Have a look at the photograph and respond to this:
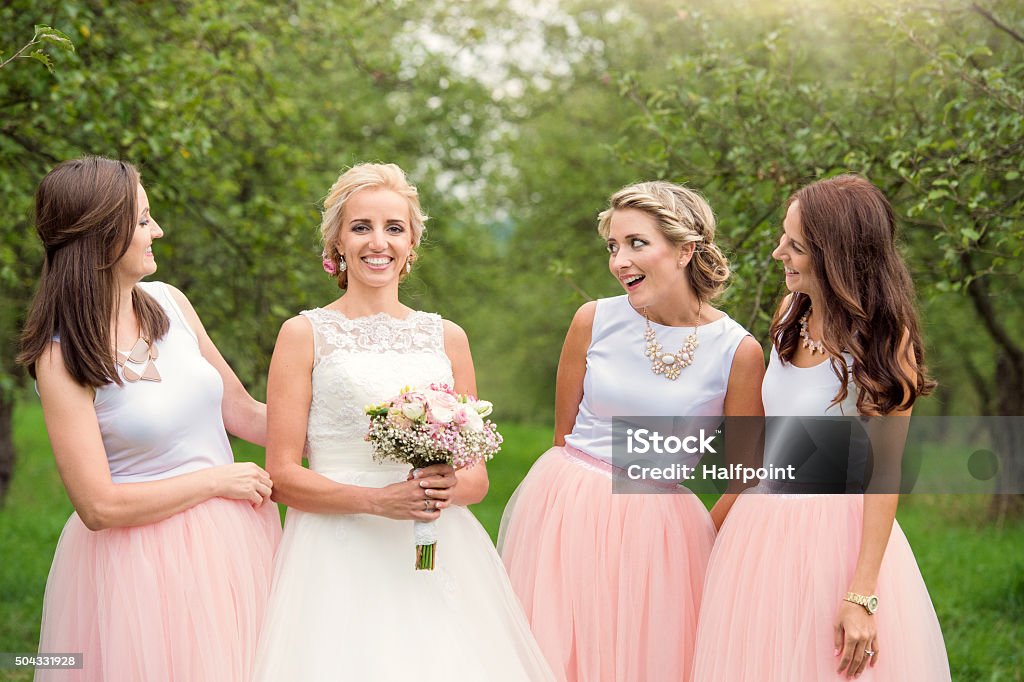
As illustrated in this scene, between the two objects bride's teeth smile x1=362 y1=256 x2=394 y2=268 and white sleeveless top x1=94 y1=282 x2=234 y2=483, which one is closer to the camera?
white sleeveless top x1=94 y1=282 x2=234 y2=483

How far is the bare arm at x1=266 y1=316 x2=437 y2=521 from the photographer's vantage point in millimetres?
3561

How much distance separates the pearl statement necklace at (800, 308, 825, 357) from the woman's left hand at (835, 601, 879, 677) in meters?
0.88

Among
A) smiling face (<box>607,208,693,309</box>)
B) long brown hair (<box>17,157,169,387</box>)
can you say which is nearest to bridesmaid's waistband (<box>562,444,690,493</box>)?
smiling face (<box>607,208,693,309</box>)

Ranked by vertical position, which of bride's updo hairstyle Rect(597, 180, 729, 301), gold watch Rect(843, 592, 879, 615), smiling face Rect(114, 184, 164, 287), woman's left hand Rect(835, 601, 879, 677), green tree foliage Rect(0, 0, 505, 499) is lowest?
woman's left hand Rect(835, 601, 879, 677)

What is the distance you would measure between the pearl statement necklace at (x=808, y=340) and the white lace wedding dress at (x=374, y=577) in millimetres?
1329

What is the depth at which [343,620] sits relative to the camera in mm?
3543

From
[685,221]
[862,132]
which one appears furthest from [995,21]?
[685,221]

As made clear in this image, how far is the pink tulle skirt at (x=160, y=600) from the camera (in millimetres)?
3461

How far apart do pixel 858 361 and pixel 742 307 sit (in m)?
2.38

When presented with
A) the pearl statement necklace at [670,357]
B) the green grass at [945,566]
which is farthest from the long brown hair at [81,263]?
the green grass at [945,566]

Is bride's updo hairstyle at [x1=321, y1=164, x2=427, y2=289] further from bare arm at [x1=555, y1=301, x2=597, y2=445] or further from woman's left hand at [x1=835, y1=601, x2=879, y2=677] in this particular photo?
woman's left hand at [x1=835, y1=601, x2=879, y2=677]

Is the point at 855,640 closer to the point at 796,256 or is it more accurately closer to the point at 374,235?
the point at 796,256

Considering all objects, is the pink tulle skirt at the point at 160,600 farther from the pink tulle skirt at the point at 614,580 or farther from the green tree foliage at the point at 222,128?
the green tree foliage at the point at 222,128

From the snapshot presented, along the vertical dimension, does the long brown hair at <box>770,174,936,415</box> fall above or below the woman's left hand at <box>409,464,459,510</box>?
above
